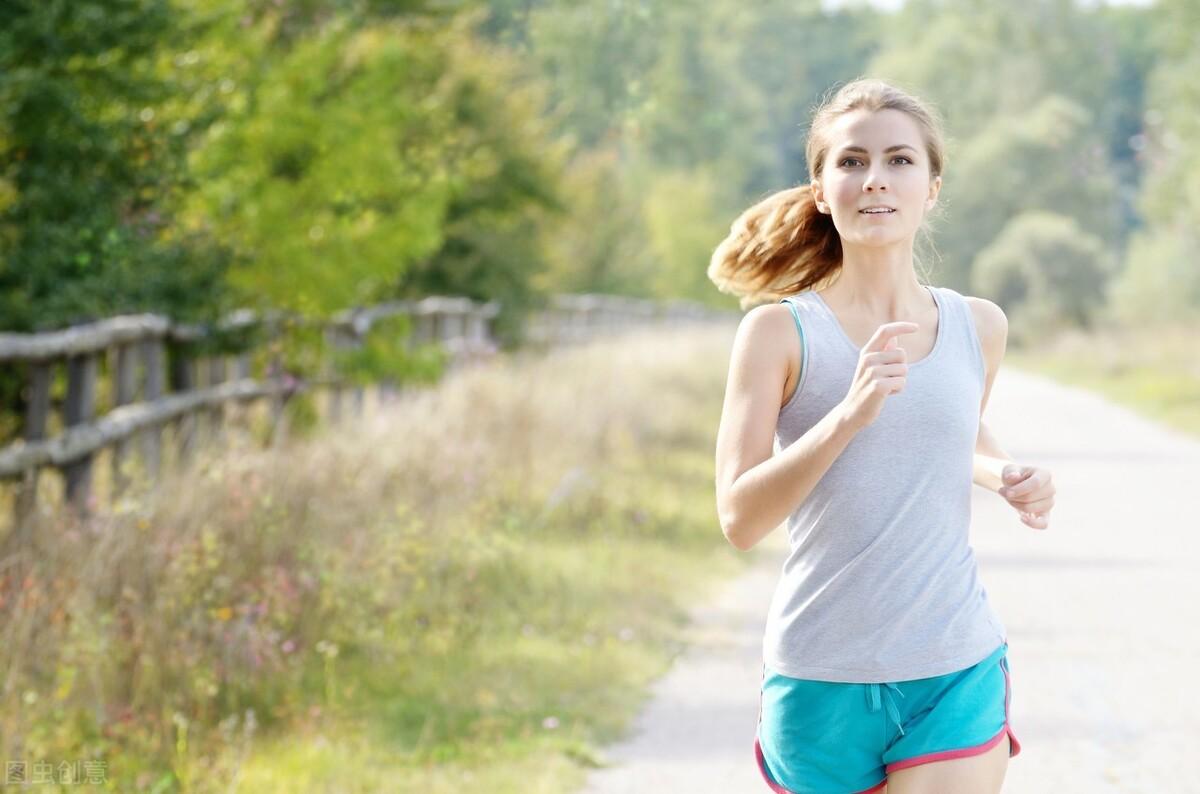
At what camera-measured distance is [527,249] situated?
2047 cm

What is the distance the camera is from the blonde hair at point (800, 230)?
11.4 ft

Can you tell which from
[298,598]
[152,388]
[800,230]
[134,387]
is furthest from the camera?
[152,388]

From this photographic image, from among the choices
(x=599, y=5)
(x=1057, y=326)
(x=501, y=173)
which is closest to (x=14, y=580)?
(x=599, y=5)

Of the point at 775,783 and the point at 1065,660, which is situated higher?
the point at 775,783

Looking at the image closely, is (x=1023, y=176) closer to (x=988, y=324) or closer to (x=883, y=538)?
(x=988, y=324)

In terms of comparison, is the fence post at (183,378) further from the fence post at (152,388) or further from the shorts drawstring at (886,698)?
the shorts drawstring at (886,698)

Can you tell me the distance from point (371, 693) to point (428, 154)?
23.2 feet

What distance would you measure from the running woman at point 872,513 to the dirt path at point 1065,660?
2.57m

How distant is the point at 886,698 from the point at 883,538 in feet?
0.96

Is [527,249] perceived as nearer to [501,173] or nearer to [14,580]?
[501,173]

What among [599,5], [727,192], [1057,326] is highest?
[599,5]

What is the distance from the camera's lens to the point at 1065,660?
7938 mm

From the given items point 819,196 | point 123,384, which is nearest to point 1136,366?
point 123,384

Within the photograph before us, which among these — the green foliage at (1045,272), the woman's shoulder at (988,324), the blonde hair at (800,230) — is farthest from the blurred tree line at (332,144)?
the green foliage at (1045,272)
